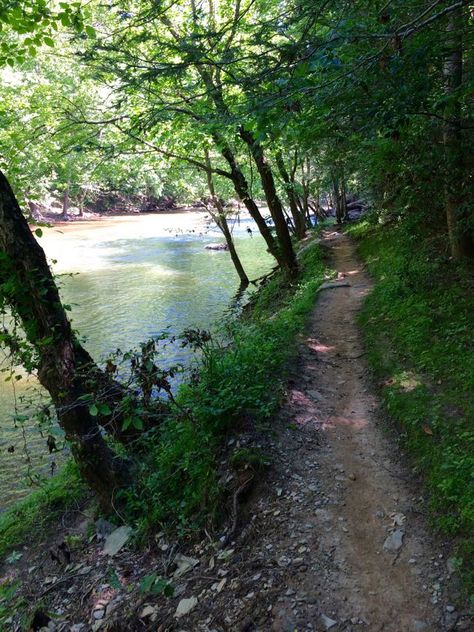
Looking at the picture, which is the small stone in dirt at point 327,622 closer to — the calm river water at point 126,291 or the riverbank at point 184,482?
the riverbank at point 184,482

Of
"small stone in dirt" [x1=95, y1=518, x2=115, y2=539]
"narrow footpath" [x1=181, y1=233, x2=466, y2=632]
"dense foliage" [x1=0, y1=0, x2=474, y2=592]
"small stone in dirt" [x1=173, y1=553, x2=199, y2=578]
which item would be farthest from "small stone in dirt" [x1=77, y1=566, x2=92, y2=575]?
"narrow footpath" [x1=181, y1=233, x2=466, y2=632]

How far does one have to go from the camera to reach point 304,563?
3.97 meters

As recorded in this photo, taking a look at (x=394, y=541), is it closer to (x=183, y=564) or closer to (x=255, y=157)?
(x=183, y=564)

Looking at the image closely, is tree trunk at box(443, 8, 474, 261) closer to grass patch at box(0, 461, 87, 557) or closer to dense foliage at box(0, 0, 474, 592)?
dense foliage at box(0, 0, 474, 592)

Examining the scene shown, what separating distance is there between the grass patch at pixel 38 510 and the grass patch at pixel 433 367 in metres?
4.61

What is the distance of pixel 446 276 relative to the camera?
867 centimetres

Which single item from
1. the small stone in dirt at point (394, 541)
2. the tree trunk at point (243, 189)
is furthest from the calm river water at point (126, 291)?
the tree trunk at point (243, 189)

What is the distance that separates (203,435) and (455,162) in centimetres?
587

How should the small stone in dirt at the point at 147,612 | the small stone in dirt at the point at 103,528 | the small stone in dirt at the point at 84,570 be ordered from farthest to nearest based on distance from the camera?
the small stone in dirt at the point at 103,528
the small stone in dirt at the point at 84,570
the small stone in dirt at the point at 147,612

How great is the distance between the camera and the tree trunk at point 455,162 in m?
6.45

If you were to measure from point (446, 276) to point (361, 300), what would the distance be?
259 centimetres

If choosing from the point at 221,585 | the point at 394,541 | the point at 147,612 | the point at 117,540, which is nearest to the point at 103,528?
the point at 117,540

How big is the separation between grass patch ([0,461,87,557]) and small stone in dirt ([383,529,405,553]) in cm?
436

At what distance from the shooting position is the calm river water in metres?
Result: 9.38
